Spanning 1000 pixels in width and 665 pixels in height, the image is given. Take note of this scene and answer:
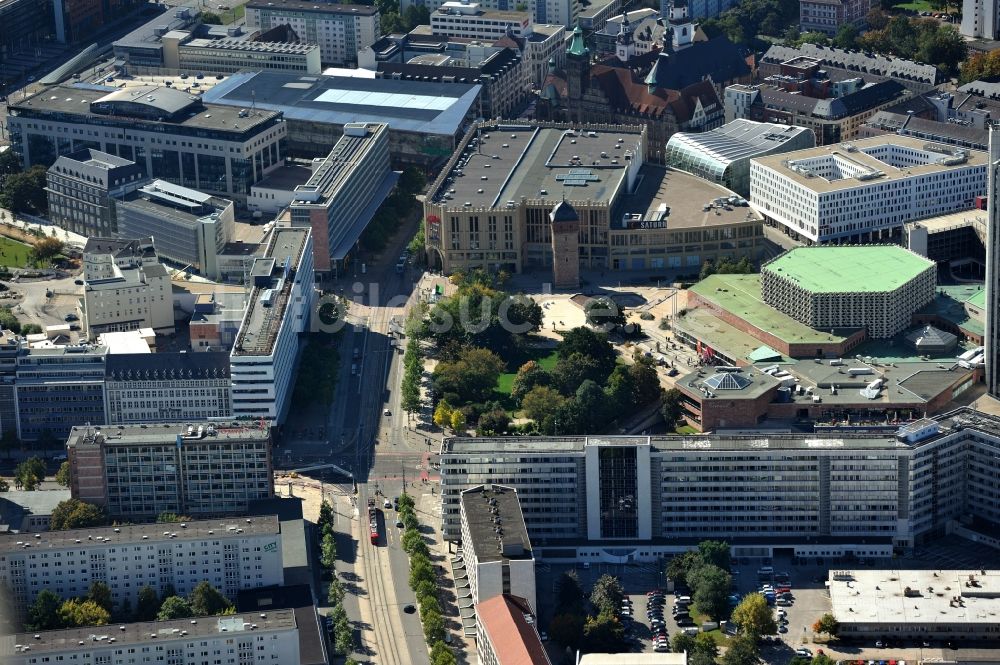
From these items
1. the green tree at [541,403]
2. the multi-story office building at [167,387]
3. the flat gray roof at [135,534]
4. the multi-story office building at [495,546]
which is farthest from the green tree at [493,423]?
the flat gray roof at [135,534]

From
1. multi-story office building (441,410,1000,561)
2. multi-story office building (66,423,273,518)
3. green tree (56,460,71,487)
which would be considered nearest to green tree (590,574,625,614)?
multi-story office building (441,410,1000,561)

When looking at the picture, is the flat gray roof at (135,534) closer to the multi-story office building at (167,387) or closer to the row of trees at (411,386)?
the multi-story office building at (167,387)

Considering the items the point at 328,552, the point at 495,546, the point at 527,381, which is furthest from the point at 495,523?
the point at 527,381

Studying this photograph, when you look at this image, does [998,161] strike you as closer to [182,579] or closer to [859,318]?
[859,318]

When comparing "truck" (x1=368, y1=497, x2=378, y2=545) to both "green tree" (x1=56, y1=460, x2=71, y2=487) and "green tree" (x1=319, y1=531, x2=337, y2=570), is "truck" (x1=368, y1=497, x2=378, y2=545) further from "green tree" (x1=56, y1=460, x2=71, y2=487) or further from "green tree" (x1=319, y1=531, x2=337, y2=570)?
"green tree" (x1=56, y1=460, x2=71, y2=487)

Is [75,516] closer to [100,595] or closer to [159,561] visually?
[159,561]

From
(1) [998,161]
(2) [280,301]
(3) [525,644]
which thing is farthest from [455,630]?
(1) [998,161]
